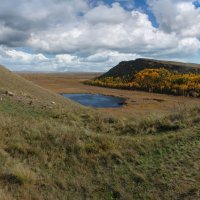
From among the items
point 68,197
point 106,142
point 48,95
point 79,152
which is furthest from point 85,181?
point 48,95

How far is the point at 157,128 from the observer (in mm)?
15031

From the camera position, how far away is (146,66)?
12225cm

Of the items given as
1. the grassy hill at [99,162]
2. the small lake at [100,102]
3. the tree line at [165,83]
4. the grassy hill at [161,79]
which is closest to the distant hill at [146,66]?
the grassy hill at [161,79]

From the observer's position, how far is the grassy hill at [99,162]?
9.55m

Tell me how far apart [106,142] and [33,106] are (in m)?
8.95

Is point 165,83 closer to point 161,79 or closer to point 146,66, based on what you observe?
point 161,79

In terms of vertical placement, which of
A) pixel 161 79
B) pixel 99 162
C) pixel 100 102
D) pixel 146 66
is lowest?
pixel 100 102

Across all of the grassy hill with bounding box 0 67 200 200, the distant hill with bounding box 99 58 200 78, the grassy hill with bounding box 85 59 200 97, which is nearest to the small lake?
the grassy hill with bounding box 85 59 200 97

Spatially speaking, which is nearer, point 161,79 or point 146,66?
point 161,79

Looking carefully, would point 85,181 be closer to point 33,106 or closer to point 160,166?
point 160,166

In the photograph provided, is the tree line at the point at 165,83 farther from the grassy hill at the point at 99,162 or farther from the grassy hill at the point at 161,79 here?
the grassy hill at the point at 99,162

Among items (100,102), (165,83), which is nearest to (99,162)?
(100,102)

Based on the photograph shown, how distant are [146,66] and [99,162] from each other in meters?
113

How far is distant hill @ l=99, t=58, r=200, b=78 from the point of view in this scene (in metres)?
109
